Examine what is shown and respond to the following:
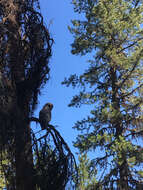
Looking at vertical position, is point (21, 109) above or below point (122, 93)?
below

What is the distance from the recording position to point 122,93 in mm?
11852

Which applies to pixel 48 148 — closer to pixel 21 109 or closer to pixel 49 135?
pixel 49 135

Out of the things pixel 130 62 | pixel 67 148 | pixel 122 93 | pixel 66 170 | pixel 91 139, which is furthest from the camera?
pixel 122 93

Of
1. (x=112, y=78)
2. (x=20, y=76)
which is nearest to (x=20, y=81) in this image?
(x=20, y=76)

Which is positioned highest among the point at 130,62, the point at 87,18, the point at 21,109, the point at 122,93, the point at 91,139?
the point at 87,18

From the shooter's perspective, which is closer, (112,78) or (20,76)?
(20,76)

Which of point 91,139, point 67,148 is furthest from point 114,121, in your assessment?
point 67,148

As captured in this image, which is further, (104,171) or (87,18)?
(87,18)

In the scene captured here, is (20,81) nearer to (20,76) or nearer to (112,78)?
(20,76)

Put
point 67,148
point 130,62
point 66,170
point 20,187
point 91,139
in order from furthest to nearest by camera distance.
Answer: point 130,62
point 91,139
point 67,148
point 66,170
point 20,187

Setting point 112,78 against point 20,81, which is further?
point 112,78

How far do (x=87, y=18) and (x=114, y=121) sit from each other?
520 cm

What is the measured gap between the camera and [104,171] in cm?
1010

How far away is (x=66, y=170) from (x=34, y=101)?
171cm
